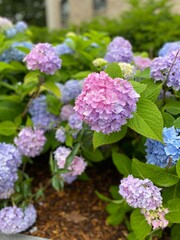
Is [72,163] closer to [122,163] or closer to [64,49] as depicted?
[122,163]

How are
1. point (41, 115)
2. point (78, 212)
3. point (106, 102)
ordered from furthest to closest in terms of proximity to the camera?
point (41, 115)
point (78, 212)
point (106, 102)

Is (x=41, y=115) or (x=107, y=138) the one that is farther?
(x=41, y=115)

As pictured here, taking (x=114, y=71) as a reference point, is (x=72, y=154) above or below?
below

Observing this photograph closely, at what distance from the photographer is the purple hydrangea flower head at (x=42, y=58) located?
5.70 feet

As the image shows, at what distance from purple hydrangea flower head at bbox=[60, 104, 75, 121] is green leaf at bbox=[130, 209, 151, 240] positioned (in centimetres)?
72

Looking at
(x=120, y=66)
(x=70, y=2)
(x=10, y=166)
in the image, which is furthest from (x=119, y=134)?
(x=70, y=2)

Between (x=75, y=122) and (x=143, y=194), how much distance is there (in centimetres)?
64

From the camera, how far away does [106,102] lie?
1240 mm

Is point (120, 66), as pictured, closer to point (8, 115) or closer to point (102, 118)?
point (102, 118)

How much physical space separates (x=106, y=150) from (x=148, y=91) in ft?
2.07

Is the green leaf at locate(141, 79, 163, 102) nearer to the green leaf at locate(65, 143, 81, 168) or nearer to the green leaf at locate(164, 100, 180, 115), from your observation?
the green leaf at locate(164, 100, 180, 115)

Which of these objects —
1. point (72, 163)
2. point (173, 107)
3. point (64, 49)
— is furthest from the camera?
point (64, 49)

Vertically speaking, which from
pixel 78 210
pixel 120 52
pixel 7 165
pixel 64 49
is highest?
pixel 120 52

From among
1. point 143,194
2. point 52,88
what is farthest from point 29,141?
point 143,194
